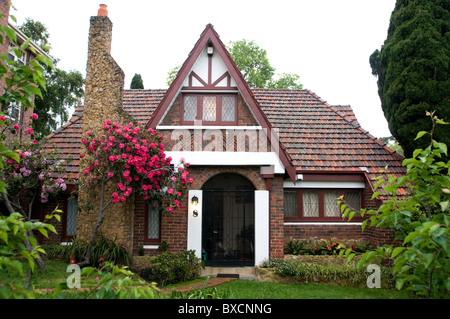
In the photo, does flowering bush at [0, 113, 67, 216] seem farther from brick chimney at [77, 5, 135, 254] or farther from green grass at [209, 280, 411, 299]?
green grass at [209, 280, 411, 299]

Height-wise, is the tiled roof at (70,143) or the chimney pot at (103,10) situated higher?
the chimney pot at (103,10)

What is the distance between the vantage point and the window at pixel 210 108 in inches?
433

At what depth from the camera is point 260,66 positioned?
3281cm

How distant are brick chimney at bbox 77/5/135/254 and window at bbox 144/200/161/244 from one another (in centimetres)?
57

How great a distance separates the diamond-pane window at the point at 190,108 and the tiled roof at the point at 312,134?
7.43ft

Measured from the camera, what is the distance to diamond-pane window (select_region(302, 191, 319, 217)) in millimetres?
11617

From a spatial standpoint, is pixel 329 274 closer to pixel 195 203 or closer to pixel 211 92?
pixel 195 203

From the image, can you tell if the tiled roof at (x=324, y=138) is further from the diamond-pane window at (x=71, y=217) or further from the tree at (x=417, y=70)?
the diamond-pane window at (x=71, y=217)

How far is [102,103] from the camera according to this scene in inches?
420

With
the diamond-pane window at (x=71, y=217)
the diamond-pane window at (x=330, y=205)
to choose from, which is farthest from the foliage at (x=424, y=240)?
the diamond-pane window at (x=71, y=217)

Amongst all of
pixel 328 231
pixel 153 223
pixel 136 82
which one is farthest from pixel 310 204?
pixel 136 82

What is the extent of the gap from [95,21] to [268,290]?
9.53m
